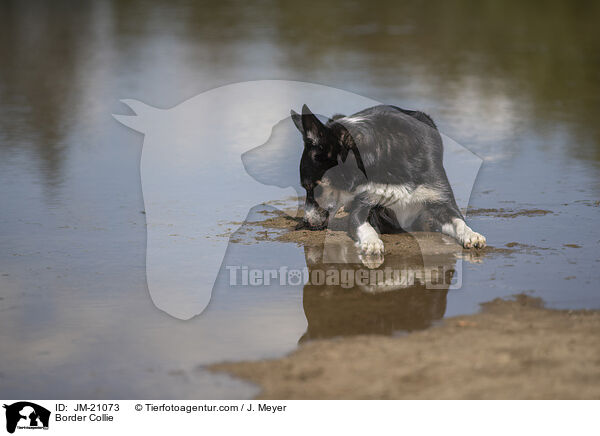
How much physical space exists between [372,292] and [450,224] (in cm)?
146

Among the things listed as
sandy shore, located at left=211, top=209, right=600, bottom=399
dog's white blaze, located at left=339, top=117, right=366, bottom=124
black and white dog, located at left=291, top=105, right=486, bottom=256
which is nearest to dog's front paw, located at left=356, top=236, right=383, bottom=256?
black and white dog, located at left=291, top=105, right=486, bottom=256

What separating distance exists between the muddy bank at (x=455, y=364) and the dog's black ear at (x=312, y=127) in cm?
209

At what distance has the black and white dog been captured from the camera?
6.74 meters

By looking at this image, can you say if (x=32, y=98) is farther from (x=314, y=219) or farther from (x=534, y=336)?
(x=534, y=336)

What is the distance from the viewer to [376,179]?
6902mm

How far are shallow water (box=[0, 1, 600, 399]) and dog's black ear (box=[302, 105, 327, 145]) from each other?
872 mm

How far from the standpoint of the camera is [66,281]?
19.6ft

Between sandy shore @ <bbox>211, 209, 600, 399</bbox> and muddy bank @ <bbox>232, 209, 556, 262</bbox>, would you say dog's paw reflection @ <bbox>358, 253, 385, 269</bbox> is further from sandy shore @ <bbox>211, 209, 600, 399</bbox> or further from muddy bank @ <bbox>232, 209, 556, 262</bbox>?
sandy shore @ <bbox>211, 209, 600, 399</bbox>

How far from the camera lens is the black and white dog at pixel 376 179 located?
674 centimetres

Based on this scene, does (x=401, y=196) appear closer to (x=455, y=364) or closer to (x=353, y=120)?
(x=353, y=120)

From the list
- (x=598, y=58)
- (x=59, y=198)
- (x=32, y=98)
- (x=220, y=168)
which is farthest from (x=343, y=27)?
(x=59, y=198)

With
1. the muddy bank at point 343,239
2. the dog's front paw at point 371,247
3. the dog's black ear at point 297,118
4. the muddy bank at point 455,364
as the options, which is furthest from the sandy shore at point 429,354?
the dog's black ear at point 297,118
